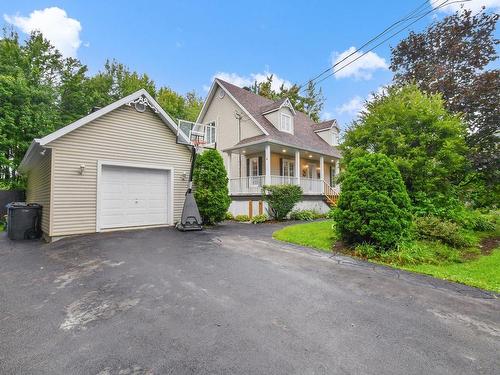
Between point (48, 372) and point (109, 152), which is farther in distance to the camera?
point (109, 152)

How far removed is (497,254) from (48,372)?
942cm

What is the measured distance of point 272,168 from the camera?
668 inches

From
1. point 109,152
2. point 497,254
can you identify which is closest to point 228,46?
point 109,152

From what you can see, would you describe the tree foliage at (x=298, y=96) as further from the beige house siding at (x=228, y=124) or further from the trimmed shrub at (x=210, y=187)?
the trimmed shrub at (x=210, y=187)

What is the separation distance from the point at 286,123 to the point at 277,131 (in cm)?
144

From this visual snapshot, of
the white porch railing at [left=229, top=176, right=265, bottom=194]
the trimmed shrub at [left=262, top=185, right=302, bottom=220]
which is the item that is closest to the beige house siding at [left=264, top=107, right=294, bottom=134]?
the white porch railing at [left=229, top=176, right=265, bottom=194]

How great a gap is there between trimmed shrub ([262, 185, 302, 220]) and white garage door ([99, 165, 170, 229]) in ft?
16.3

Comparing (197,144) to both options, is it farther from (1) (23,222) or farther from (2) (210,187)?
(1) (23,222)

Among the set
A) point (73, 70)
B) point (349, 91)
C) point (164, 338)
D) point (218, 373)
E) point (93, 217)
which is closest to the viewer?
point (218, 373)

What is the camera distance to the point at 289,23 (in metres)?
14.5

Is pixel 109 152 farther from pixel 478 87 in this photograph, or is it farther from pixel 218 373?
pixel 478 87

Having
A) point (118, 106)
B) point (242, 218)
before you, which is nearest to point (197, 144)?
point (118, 106)

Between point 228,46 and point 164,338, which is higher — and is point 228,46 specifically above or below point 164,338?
above

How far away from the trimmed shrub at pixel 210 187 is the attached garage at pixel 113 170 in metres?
0.72
